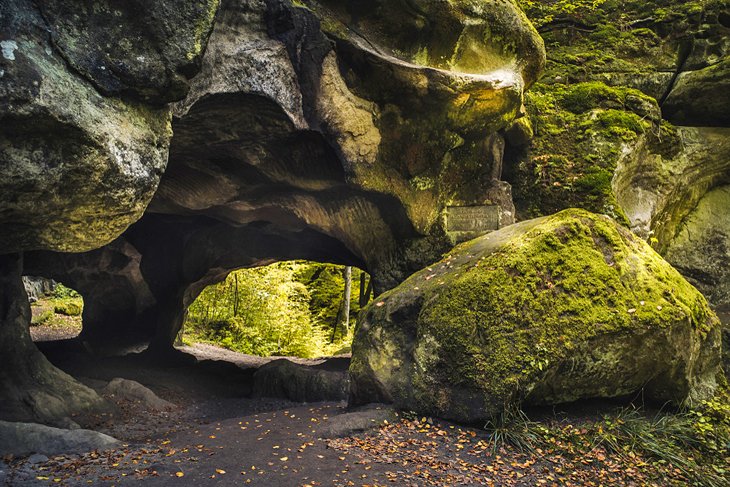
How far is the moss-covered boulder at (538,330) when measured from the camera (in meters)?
5.29

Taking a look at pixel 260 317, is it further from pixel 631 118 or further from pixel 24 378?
pixel 631 118

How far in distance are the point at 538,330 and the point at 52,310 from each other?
17856mm

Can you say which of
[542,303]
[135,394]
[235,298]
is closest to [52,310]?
[235,298]

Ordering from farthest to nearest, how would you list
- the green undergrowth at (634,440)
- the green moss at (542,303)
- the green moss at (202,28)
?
the green moss at (542,303) < the green undergrowth at (634,440) < the green moss at (202,28)

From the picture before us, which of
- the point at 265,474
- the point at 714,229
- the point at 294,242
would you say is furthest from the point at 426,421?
the point at 714,229

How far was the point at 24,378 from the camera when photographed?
6.73 meters

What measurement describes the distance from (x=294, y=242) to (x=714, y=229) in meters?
8.09

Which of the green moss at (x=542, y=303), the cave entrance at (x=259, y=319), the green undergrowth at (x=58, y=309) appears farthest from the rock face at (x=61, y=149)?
the green undergrowth at (x=58, y=309)

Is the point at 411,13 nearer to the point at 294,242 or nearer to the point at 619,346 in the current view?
the point at 619,346

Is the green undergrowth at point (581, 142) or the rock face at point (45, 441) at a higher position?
the green undergrowth at point (581, 142)

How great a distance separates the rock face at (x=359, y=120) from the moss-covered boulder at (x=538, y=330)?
185cm

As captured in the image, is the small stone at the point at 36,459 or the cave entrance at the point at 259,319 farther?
the cave entrance at the point at 259,319

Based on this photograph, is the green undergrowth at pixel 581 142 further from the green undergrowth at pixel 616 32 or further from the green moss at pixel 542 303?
the green moss at pixel 542 303

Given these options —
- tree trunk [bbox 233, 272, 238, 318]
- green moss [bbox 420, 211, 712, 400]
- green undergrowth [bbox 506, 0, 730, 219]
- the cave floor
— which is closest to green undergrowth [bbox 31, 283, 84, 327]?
tree trunk [bbox 233, 272, 238, 318]
